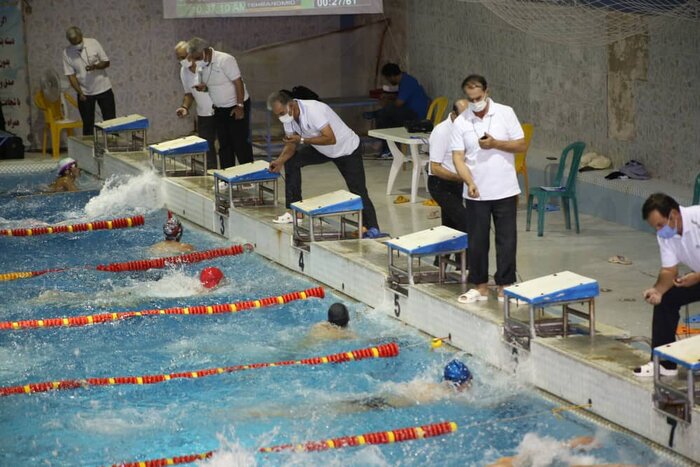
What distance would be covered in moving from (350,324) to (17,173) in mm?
7954

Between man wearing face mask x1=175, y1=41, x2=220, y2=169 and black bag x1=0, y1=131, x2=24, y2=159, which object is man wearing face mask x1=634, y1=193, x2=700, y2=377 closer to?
man wearing face mask x1=175, y1=41, x2=220, y2=169

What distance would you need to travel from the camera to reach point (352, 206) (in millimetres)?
9742

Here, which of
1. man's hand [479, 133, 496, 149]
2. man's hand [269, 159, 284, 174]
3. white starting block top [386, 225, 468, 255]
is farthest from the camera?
man's hand [269, 159, 284, 174]

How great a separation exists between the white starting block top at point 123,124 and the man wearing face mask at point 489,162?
25.0ft

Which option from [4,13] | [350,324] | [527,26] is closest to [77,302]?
[350,324]

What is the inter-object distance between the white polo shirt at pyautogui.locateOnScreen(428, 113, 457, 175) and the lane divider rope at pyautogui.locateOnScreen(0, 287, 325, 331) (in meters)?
1.62

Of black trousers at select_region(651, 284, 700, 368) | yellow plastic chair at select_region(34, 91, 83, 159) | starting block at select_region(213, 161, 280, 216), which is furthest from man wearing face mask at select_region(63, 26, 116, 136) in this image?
black trousers at select_region(651, 284, 700, 368)

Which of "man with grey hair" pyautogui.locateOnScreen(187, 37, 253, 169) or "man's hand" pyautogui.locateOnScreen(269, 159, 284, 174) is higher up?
"man with grey hair" pyautogui.locateOnScreen(187, 37, 253, 169)

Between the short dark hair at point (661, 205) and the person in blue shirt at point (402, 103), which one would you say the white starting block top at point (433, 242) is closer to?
the short dark hair at point (661, 205)

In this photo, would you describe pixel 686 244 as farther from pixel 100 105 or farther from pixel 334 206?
pixel 100 105

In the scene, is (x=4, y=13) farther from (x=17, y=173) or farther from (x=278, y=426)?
(x=278, y=426)

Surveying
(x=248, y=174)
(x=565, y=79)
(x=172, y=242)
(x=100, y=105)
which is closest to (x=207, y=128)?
(x=248, y=174)

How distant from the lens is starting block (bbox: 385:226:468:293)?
27.1ft

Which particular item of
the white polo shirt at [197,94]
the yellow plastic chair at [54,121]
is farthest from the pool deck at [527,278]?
the yellow plastic chair at [54,121]
